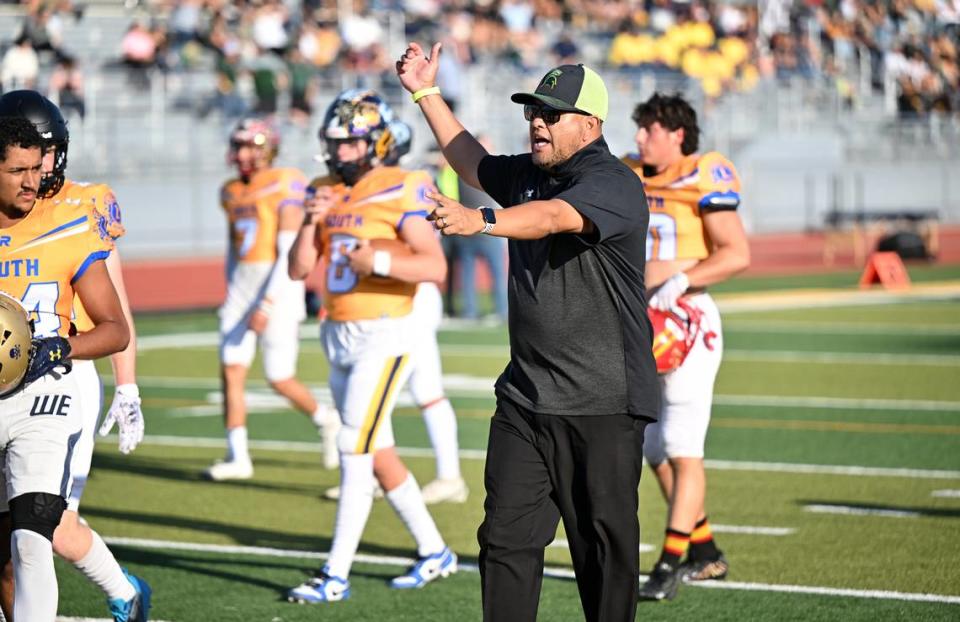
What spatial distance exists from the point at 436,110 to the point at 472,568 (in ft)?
8.61

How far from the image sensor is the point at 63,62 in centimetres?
2248

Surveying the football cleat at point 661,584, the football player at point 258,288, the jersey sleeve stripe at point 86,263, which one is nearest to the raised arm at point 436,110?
the jersey sleeve stripe at point 86,263

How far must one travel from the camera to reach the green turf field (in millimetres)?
6766

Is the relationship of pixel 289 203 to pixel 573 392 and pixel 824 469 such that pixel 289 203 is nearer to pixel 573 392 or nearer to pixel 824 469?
pixel 824 469

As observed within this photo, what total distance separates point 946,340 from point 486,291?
680cm

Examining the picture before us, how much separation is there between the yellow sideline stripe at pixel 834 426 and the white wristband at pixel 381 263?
4916 mm

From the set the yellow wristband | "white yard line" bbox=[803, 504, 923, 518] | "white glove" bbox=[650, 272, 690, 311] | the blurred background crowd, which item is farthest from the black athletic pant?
the blurred background crowd

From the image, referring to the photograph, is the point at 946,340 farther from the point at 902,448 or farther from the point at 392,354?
the point at 392,354

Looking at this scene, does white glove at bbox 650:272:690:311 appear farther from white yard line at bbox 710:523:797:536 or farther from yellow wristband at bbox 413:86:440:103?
yellow wristband at bbox 413:86:440:103

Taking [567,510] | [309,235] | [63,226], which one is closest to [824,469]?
[309,235]

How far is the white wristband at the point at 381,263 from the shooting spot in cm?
682

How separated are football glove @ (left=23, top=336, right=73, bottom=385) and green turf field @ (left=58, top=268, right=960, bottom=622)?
1.80 meters

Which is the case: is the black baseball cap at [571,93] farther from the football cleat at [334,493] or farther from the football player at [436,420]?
the football cleat at [334,493]

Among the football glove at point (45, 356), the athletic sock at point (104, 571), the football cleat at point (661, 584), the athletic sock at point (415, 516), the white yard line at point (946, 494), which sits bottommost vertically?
the white yard line at point (946, 494)
